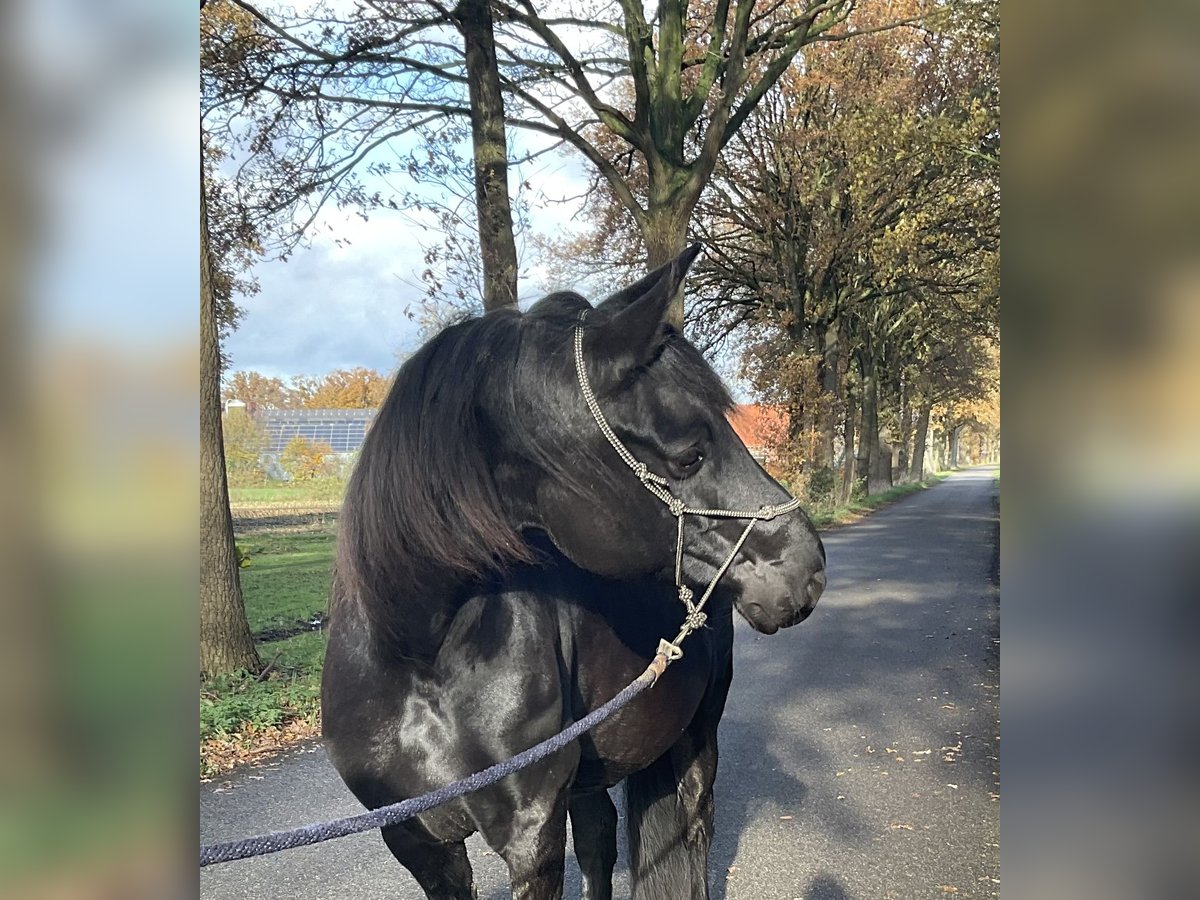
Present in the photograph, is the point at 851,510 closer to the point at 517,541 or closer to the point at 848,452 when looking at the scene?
the point at 848,452

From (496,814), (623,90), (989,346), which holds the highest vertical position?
(623,90)

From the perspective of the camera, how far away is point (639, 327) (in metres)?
1.84

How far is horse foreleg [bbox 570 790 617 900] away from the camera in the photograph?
10.2ft

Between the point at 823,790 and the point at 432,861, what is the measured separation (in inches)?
132

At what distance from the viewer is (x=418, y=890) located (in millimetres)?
3646

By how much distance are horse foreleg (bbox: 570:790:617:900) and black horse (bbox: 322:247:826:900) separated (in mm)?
1000

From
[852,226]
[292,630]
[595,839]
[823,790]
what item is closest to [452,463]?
[595,839]

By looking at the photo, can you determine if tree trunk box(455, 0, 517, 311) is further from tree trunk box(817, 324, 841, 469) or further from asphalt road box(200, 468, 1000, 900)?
tree trunk box(817, 324, 841, 469)

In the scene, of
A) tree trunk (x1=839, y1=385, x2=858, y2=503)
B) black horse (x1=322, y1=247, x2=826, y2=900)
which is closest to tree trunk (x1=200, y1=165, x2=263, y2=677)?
black horse (x1=322, y1=247, x2=826, y2=900)
